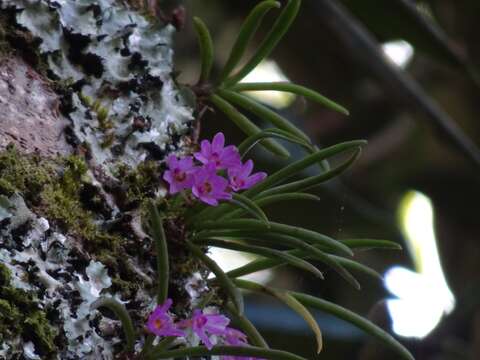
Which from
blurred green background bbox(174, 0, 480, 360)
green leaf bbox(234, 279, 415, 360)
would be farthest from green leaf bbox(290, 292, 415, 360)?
blurred green background bbox(174, 0, 480, 360)

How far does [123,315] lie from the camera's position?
77 centimetres

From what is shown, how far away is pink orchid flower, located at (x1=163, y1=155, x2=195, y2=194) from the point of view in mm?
858

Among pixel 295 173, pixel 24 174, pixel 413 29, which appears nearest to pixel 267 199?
pixel 295 173

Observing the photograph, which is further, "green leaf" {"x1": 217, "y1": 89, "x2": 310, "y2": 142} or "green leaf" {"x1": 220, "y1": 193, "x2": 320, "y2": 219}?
"green leaf" {"x1": 217, "y1": 89, "x2": 310, "y2": 142}

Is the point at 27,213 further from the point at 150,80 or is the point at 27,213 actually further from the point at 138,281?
the point at 150,80

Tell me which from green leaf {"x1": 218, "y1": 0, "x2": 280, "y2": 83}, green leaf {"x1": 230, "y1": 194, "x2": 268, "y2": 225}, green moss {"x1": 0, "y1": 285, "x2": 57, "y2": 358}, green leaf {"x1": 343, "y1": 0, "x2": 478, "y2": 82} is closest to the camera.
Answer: green moss {"x1": 0, "y1": 285, "x2": 57, "y2": 358}

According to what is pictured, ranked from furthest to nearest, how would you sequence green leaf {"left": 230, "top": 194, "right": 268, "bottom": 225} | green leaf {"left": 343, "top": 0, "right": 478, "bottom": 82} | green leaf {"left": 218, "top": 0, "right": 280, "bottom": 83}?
green leaf {"left": 343, "top": 0, "right": 478, "bottom": 82} → green leaf {"left": 218, "top": 0, "right": 280, "bottom": 83} → green leaf {"left": 230, "top": 194, "right": 268, "bottom": 225}

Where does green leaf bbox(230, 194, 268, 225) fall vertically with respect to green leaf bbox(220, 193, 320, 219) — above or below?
below

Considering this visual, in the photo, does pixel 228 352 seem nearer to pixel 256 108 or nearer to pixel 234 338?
pixel 234 338

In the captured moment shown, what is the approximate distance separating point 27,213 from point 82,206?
0.08 meters

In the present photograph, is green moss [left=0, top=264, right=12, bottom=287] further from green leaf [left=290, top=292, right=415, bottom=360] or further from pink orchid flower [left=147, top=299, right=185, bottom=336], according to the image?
green leaf [left=290, top=292, right=415, bottom=360]

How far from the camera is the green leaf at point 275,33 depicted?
3.28 ft

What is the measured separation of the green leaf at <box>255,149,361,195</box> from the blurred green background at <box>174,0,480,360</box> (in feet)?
4.88

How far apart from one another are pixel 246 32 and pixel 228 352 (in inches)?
15.3
